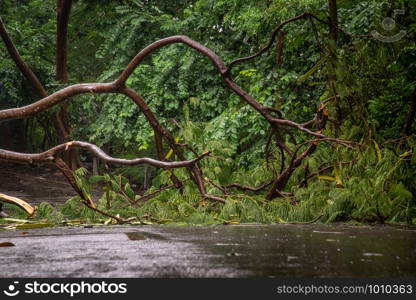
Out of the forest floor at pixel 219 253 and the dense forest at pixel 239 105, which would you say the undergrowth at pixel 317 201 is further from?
the forest floor at pixel 219 253

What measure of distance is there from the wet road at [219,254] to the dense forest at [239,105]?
3.71 ft

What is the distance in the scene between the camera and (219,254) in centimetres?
303

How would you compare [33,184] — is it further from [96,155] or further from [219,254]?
[219,254]

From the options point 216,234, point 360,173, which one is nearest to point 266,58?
point 360,173

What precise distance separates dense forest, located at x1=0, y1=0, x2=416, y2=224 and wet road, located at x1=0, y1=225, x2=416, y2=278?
1.13 metres

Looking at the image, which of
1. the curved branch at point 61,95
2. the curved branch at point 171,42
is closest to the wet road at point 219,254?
the curved branch at point 171,42

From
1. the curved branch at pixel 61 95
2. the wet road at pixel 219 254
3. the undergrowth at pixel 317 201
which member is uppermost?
the curved branch at pixel 61 95

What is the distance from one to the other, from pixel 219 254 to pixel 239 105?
9804 millimetres

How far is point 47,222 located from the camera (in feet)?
18.2

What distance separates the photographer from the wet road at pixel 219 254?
8.20 feet

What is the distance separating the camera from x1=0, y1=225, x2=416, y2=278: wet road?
2.50 metres

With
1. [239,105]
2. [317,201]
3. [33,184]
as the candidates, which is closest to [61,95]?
[317,201]

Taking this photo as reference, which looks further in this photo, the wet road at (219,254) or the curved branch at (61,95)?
the curved branch at (61,95)

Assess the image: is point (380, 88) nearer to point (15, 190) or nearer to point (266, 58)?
point (266, 58)
